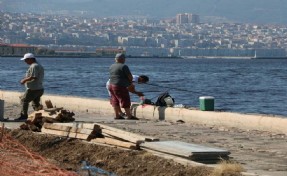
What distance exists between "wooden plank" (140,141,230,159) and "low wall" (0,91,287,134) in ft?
12.9

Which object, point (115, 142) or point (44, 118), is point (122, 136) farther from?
point (44, 118)

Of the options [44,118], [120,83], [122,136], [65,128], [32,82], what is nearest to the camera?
[122,136]

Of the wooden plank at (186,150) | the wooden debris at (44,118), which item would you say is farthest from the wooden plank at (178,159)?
the wooden debris at (44,118)

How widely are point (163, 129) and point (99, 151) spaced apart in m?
3.85

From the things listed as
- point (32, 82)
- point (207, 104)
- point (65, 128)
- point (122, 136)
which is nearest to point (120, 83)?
point (32, 82)

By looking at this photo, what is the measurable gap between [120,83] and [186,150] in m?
6.74

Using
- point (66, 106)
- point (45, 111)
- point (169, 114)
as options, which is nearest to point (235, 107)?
point (66, 106)

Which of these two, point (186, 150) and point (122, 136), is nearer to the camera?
point (186, 150)

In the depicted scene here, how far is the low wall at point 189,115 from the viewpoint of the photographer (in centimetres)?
1705

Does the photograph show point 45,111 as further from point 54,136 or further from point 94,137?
point 94,137

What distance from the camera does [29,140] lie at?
Answer: 15641 mm

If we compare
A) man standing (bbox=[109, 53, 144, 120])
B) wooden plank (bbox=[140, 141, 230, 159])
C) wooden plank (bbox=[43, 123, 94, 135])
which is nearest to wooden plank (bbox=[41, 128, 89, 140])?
wooden plank (bbox=[43, 123, 94, 135])

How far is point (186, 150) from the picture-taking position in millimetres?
12445

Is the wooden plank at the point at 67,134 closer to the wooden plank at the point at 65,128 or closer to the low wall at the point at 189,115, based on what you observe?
the wooden plank at the point at 65,128
